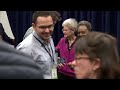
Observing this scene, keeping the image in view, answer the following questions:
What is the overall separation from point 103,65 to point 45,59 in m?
1.31

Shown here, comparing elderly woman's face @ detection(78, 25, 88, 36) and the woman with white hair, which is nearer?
the woman with white hair

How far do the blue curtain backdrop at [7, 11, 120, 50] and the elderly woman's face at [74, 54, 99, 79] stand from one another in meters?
4.70

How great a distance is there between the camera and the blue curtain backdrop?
5.90 m

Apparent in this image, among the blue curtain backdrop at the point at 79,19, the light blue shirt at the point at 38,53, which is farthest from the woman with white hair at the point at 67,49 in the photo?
the blue curtain backdrop at the point at 79,19

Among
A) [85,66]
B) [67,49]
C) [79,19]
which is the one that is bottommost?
[85,66]

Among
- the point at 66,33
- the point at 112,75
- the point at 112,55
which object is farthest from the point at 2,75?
the point at 66,33

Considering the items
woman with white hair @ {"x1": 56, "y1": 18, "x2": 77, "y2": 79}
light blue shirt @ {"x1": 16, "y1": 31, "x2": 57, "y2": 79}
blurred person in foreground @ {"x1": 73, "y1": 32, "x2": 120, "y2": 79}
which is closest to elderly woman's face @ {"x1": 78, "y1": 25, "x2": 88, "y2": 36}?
woman with white hair @ {"x1": 56, "y1": 18, "x2": 77, "y2": 79}

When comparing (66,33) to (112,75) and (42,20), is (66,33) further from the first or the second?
(112,75)

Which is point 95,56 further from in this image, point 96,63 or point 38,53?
point 38,53

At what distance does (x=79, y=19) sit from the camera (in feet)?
20.1

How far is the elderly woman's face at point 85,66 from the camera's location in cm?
115

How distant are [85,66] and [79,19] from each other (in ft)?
16.5


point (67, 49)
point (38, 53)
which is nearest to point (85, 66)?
point (38, 53)

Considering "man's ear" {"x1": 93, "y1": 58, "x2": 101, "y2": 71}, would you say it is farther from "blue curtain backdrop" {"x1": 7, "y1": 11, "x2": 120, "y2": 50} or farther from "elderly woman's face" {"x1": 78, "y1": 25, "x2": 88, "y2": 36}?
"blue curtain backdrop" {"x1": 7, "y1": 11, "x2": 120, "y2": 50}
